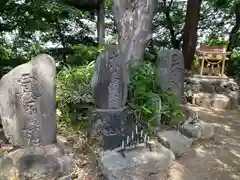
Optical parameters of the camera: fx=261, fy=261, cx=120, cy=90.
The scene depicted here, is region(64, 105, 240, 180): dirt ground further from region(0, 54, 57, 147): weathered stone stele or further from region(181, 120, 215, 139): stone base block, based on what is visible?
region(0, 54, 57, 147): weathered stone stele

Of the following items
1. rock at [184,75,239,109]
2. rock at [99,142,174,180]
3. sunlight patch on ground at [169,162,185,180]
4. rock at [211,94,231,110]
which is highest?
rock at [184,75,239,109]

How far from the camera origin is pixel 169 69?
4.65 m

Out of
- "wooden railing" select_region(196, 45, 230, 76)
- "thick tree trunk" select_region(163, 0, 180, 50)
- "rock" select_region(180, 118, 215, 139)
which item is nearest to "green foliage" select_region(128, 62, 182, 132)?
"rock" select_region(180, 118, 215, 139)

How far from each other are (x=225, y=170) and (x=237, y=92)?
3.79m

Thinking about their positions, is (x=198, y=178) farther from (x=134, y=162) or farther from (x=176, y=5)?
(x=176, y=5)

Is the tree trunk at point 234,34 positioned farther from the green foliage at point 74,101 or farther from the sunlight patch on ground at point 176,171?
the green foliage at point 74,101

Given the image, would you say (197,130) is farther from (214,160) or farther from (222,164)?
(222,164)

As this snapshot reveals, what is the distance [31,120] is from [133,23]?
3.67 meters

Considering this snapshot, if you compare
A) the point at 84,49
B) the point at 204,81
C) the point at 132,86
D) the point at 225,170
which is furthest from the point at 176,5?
the point at 225,170

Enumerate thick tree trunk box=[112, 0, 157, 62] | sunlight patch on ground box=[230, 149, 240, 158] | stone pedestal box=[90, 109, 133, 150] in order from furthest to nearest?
thick tree trunk box=[112, 0, 157, 62] < sunlight patch on ground box=[230, 149, 240, 158] < stone pedestal box=[90, 109, 133, 150]

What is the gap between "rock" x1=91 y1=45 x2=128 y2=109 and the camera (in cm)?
326

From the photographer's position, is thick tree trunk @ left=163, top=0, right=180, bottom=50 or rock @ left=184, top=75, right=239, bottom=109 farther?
thick tree trunk @ left=163, top=0, right=180, bottom=50

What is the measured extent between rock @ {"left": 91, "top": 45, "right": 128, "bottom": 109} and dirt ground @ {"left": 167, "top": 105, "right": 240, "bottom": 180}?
119 centimetres

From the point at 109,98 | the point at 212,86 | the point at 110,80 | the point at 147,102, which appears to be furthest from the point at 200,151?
the point at 212,86
